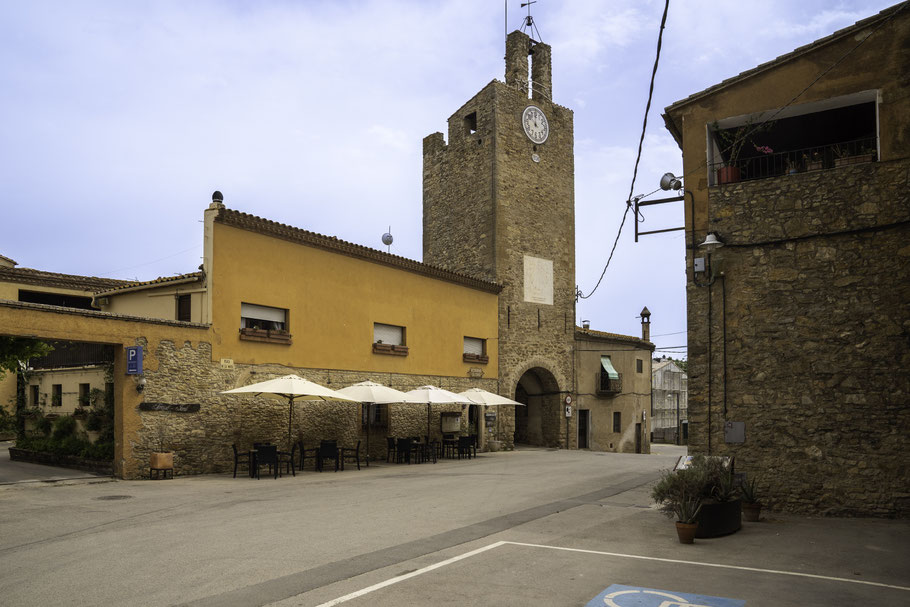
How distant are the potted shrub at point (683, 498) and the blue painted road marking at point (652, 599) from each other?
243cm

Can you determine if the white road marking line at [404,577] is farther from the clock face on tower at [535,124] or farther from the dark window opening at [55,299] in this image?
the dark window opening at [55,299]

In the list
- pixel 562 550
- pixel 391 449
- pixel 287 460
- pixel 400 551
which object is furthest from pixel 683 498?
pixel 391 449

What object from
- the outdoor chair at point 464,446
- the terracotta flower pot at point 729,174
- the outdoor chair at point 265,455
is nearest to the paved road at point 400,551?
the outdoor chair at point 265,455

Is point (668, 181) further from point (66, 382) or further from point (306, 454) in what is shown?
point (66, 382)

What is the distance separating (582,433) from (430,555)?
22836 millimetres

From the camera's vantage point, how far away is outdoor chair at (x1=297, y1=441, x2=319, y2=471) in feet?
55.2

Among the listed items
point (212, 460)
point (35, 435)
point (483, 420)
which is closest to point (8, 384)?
point (35, 435)

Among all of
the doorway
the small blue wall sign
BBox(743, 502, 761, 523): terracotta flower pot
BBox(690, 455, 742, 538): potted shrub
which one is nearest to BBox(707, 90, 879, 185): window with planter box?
BBox(690, 455, 742, 538): potted shrub

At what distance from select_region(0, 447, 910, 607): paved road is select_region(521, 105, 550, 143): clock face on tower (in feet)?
60.7

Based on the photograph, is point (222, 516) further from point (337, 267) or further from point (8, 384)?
point (8, 384)

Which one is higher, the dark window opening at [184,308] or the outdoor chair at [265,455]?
the dark window opening at [184,308]

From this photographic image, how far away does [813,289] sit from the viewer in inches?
411

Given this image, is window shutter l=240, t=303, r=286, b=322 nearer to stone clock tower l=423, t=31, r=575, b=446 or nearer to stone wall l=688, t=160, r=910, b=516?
stone clock tower l=423, t=31, r=575, b=446

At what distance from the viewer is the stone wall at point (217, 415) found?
575 inches
